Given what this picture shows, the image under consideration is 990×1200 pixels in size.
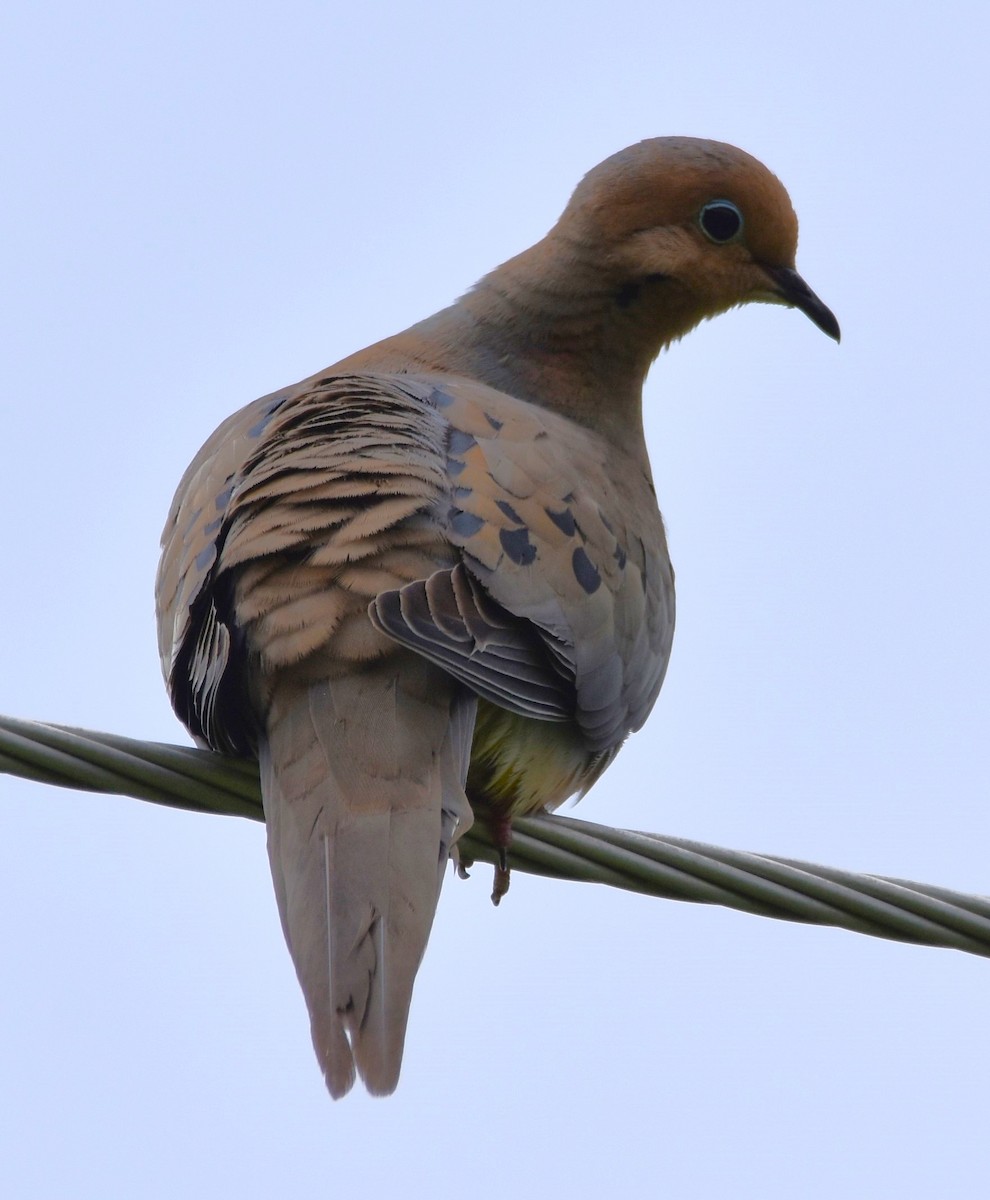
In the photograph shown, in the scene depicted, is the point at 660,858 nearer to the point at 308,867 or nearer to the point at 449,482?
the point at 308,867

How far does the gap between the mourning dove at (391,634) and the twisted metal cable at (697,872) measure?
329mm

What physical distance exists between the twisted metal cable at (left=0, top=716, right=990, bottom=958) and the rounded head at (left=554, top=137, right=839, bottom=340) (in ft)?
7.83

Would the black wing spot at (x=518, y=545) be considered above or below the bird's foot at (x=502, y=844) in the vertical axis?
above

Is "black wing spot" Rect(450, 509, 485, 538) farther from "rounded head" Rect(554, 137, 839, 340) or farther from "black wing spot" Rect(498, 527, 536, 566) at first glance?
"rounded head" Rect(554, 137, 839, 340)

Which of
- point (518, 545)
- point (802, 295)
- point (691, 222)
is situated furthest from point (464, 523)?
point (802, 295)

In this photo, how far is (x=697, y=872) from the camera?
10.5 feet

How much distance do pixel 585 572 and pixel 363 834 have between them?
2.82 feet

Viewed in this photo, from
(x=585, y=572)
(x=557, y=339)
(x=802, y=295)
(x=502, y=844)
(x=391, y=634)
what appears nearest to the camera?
(x=391, y=634)

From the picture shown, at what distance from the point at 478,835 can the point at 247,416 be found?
3.88 ft

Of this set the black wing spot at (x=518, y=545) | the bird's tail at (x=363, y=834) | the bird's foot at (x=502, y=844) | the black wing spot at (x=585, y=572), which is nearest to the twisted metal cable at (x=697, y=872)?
the bird's tail at (x=363, y=834)

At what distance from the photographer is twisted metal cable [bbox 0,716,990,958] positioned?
311cm

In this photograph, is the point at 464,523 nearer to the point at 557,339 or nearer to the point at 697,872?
the point at 697,872

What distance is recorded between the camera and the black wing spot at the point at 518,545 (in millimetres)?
3877

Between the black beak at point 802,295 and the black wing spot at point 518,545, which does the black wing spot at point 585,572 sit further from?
the black beak at point 802,295
